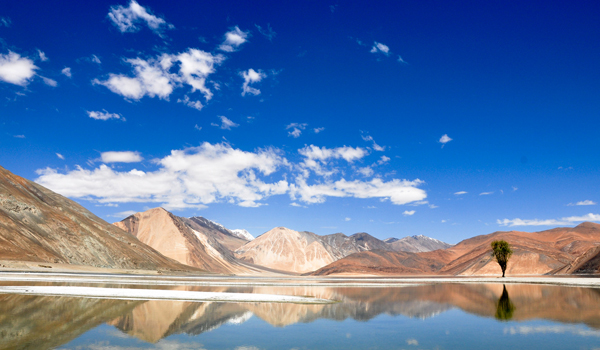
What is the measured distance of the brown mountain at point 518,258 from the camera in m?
107

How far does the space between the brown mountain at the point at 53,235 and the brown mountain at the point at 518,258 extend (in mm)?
78611

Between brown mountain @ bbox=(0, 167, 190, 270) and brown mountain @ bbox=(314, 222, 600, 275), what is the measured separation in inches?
3095

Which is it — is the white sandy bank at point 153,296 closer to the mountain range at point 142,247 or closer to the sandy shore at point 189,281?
the sandy shore at point 189,281

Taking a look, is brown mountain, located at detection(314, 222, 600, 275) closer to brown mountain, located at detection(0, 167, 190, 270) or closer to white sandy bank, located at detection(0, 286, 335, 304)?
brown mountain, located at detection(0, 167, 190, 270)

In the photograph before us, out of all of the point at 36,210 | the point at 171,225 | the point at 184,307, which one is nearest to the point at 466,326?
the point at 184,307

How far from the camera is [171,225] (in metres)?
151

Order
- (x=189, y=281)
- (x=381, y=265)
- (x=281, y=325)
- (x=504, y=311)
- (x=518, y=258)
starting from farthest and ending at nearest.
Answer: (x=381, y=265), (x=518, y=258), (x=189, y=281), (x=504, y=311), (x=281, y=325)

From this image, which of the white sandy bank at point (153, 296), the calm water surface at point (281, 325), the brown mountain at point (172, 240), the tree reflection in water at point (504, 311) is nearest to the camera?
the calm water surface at point (281, 325)

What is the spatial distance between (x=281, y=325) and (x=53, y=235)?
8258 centimetres

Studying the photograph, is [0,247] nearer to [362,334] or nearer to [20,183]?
[20,183]

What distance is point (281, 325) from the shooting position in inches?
653

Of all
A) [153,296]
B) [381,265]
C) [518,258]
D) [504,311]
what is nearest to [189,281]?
[153,296]

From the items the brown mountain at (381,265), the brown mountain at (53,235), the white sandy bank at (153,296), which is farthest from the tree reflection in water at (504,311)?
the brown mountain at (381,265)

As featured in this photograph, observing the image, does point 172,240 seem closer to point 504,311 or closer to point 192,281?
point 192,281
